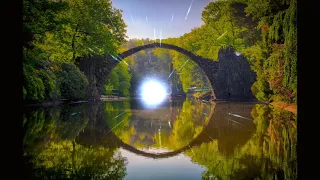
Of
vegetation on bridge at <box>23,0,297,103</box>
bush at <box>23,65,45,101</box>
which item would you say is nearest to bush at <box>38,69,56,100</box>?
vegetation on bridge at <box>23,0,297,103</box>

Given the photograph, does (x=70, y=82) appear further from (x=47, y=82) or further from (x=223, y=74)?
(x=223, y=74)

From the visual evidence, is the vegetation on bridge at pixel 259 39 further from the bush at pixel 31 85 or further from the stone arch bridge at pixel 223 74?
the bush at pixel 31 85

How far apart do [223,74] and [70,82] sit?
21770 mm

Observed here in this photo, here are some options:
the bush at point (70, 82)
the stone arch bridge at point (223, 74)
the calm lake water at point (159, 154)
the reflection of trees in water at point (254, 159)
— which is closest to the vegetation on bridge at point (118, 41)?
the bush at point (70, 82)

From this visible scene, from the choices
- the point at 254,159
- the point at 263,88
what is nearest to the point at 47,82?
the point at 263,88

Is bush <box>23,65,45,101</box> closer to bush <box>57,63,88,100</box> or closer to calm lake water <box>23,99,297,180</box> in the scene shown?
bush <box>57,63,88,100</box>

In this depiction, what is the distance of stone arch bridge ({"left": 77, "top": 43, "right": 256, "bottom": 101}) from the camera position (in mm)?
38906

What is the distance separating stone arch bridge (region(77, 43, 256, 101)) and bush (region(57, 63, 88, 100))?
734cm

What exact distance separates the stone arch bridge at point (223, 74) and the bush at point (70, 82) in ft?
24.1

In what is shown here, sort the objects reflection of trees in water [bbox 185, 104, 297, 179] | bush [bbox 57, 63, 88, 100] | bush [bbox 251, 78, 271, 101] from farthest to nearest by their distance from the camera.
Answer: bush [bbox 57, 63, 88, 100], bush [bbox 251, 78, 271, 101], reflection of trees in water [bbox 185, 104, 297, 179]

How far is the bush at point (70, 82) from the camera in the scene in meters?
26.7

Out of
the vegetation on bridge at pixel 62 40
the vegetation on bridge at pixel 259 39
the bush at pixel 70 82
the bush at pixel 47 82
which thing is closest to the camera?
the vegetation on bridge at pixel 259 39

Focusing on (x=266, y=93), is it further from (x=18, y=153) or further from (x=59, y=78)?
(x=18, y=153)

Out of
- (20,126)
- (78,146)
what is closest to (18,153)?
(20,126)
